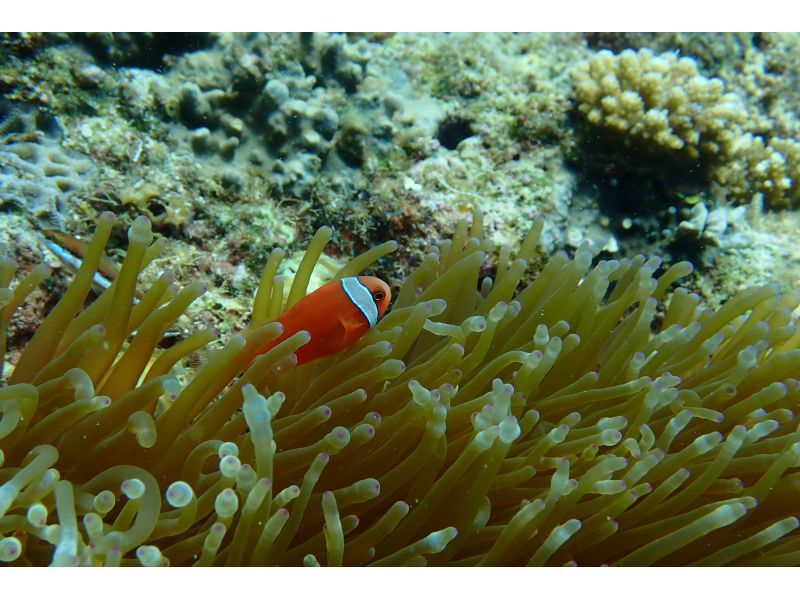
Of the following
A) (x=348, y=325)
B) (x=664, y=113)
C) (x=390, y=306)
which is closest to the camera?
(x=348, y=325)

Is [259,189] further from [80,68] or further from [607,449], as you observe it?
[607,449]

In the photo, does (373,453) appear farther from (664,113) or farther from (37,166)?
(664,113)

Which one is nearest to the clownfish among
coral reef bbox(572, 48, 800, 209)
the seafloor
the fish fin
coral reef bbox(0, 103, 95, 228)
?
the fish fin

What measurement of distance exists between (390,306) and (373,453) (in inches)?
47.0

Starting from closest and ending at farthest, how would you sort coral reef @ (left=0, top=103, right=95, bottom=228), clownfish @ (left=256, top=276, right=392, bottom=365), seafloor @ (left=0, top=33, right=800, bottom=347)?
1. clownfish @ (left=256, top=276, right=392, bottom=365)
2. coral reef @ (left=0, top=103, right=95, bottom=228)
3. seafloor @ (left=0, top=33, right=800, bottom=347)

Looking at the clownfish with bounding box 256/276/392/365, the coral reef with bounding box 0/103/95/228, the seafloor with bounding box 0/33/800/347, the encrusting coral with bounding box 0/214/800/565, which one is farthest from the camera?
the seafloor with bounding box 0/33/800/347

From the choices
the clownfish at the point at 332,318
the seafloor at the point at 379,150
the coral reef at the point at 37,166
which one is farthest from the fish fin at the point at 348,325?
the coral reef at the point at 37,166

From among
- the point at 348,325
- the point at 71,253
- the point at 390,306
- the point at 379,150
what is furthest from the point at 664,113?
the point at 71,253

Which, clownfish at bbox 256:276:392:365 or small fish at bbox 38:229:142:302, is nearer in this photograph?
clownfish at bbox 256:276:392:365

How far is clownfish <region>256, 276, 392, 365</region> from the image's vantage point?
6.22 ft

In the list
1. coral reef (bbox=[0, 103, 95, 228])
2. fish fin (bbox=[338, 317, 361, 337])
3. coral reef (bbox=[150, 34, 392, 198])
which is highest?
coral reef (bbox=[150, 34, 392, 198])

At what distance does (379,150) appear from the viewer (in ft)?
11.2

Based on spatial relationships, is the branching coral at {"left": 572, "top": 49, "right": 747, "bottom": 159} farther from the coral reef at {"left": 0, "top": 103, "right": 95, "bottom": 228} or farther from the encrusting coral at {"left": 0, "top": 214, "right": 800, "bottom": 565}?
the coral reef at {"left": 0, "top": 103, "right": 95, "bottom": 228}
